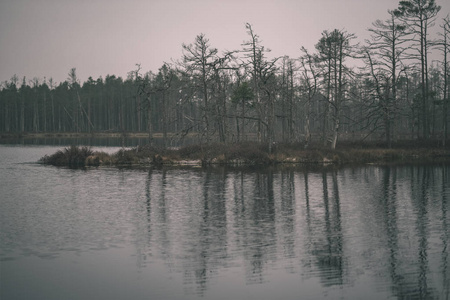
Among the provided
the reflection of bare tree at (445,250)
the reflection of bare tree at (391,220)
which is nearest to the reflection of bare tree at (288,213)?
the reflection of bare tree at (391,220)

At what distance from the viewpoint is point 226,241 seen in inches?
520

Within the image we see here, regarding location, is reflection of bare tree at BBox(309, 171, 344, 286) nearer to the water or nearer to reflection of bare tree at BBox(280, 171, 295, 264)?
the water

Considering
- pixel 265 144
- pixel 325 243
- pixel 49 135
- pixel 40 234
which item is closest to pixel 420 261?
pixel 325 243

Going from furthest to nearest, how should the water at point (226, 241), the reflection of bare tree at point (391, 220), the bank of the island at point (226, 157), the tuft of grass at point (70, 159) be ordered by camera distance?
the tuft of grass at point (70, 159)
the bank of the island at point (226, 157)
the reflection of bare tree at point (391, 220)
the water at point (226, 241)

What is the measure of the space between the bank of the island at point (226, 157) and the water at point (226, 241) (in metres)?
13.8

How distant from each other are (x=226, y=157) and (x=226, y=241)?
26.8 meters

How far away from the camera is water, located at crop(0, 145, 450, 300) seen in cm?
958

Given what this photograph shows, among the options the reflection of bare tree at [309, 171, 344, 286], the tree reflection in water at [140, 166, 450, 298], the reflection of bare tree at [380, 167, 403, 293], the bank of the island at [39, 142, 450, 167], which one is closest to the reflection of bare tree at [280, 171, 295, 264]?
the tree reflection in water at [140, 166, 450, 298]

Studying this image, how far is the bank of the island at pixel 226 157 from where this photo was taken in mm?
39594

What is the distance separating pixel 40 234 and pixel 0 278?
4.30 m

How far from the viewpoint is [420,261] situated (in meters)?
11.1

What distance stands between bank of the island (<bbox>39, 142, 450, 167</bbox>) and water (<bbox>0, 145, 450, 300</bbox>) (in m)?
13.8

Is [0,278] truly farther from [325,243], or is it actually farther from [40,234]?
[325,243]

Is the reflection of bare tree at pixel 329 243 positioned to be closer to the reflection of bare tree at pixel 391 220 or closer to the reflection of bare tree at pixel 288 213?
the reflection of bare tree at pixel 288 213
